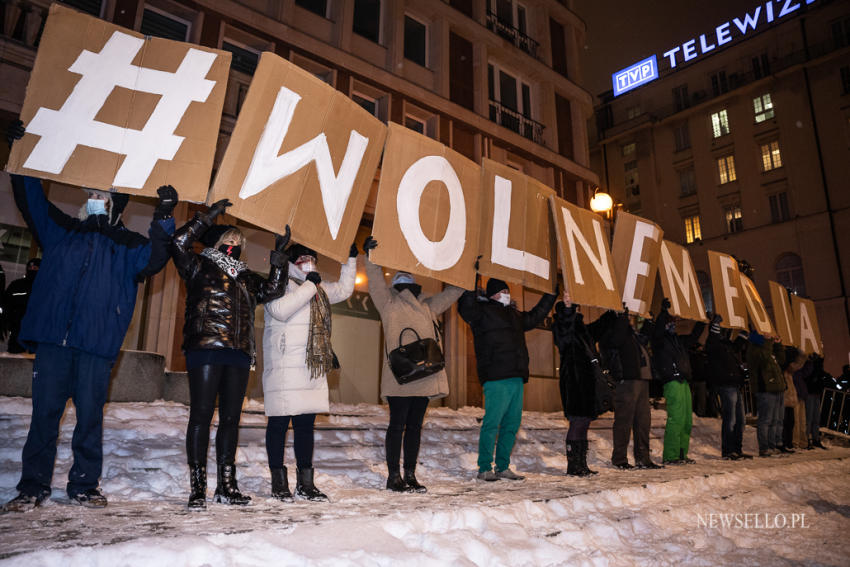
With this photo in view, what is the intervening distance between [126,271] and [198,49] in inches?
73.7

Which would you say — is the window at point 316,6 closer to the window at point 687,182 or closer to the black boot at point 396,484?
the black boot at point 396,484

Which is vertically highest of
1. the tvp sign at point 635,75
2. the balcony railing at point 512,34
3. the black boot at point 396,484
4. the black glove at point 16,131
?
the tvp sign at point 635,75

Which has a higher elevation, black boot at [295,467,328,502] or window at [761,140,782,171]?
window at [761,140,782,171]

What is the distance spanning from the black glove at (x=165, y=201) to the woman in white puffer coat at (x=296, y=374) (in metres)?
0.96

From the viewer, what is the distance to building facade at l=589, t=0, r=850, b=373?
2464 cm

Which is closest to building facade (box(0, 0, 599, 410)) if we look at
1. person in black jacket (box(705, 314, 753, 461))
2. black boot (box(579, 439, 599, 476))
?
person in black jacket (box(705, 314, 753, 461))

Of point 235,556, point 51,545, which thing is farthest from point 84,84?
point 235,556

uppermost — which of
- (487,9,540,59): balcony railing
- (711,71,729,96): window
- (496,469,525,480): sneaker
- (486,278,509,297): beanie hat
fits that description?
(711,71,729,96): window

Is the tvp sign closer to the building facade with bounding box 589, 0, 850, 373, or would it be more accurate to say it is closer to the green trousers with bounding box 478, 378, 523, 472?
the building facade with bounding box 589, 0, 850, 373

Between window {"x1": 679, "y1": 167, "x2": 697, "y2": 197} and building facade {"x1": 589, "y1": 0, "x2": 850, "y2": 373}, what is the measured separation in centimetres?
6

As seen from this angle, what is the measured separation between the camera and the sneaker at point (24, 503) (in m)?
3.05

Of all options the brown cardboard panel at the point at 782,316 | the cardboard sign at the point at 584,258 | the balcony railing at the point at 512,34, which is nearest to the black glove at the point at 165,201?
the cardboard sign at the point at 584,258

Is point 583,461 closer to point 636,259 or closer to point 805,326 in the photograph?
point 636,259

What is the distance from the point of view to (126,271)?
376cm
